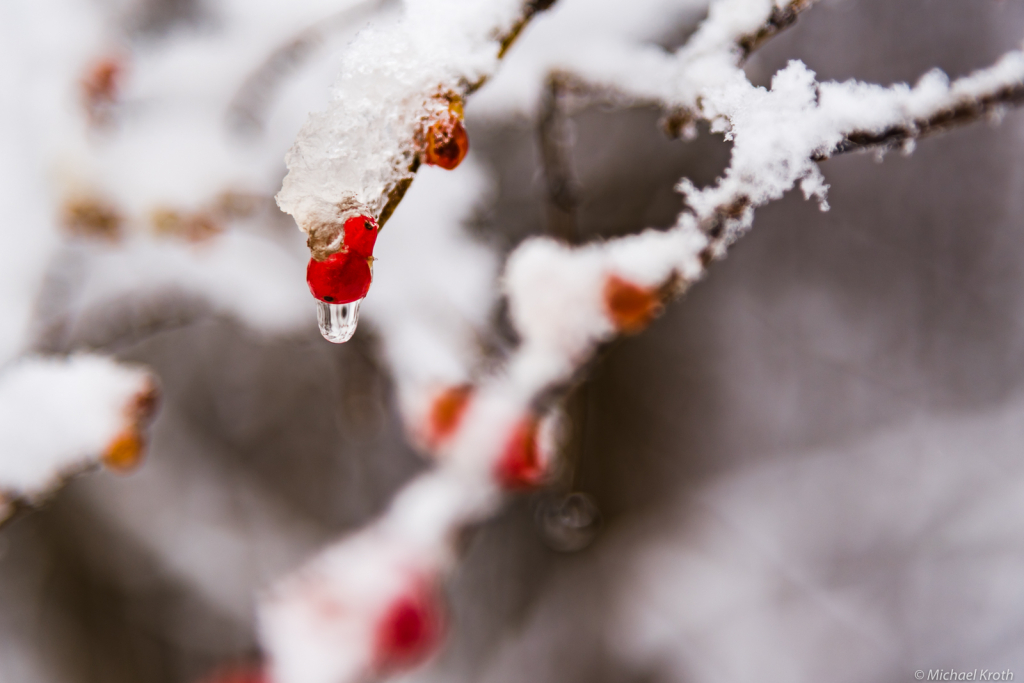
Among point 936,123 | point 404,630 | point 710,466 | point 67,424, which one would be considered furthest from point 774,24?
point 710,466

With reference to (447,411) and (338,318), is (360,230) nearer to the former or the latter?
(338,318)

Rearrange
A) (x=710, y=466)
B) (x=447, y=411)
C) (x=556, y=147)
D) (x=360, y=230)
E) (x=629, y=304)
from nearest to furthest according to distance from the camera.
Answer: (x=360, y=230) < (x=629, y=304) < (x=556, y=147) < (x=447, y=411) < (x=710, y=466)

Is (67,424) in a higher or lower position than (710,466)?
lower

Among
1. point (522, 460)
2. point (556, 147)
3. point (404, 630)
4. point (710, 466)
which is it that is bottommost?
point (404, 630)

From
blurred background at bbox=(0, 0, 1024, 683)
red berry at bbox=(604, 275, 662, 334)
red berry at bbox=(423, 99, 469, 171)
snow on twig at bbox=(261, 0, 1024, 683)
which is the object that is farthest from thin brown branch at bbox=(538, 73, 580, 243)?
blurred background at bbox=(0, 0, 1024, 683)

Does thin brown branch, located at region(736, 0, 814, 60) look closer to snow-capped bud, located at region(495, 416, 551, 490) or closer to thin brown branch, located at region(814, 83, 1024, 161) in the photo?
thin brown branch, located at region(814, 83, 1024, 161)

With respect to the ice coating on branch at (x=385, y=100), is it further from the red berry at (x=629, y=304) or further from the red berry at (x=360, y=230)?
the red berry at (x=629, y=304)

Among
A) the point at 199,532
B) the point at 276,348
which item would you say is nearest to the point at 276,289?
the point at 276,348

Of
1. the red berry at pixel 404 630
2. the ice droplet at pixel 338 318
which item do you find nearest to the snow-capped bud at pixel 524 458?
the red berry at pixel 404 630
